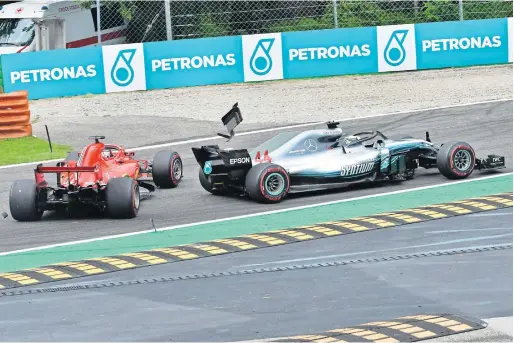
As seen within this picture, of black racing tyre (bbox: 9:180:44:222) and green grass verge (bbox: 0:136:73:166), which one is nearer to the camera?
black racing tyre (bbox: 9:180:44:222)

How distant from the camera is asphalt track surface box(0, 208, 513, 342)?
1255cm

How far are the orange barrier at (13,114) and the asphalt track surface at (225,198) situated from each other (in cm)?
214

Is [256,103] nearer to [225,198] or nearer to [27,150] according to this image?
[27,150]

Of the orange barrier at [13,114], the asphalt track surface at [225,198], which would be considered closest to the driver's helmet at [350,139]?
the asphalt track surface at [225,198]

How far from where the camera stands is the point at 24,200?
1830 cm

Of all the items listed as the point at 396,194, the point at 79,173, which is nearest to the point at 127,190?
the point at 79,173

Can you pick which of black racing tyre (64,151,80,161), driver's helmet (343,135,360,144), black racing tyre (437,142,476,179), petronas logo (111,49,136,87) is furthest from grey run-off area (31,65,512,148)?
black racing tyre (437,142,476,179)

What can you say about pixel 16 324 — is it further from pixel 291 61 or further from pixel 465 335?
pixel 291 61

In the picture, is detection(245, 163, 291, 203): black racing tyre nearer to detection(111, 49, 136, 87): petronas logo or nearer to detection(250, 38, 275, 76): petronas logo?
detection(111, 49, 136, 87): petronas logo

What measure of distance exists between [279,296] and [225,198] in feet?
20.3

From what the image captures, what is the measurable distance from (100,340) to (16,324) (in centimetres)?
129

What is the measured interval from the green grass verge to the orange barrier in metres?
0.23

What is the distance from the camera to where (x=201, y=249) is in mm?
16422

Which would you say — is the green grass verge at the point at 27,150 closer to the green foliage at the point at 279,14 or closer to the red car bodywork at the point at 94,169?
the red car bodywork at the point at 94,169
